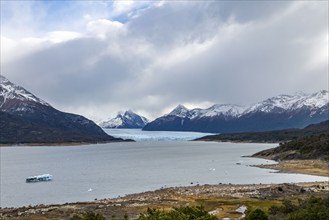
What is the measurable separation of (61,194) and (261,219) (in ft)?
163

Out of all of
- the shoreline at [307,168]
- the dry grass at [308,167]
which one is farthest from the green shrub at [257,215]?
the dry grass at [308,167]

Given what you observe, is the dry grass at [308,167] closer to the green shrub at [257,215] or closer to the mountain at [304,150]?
the mountain at [304,150]

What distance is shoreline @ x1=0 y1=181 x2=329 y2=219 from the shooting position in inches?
2066

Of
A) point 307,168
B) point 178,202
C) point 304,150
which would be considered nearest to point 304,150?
point 304,150

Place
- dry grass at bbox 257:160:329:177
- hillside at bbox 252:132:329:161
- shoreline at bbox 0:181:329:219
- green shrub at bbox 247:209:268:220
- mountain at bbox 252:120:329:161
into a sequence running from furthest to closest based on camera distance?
mountain at bbox 252:120:329:161 < hillside at bbox 252:132:329:161 < dry grass at bbox 257:160:329:177 < shoreline at bbox 0:181:329:219 < green shrub at bbox 247:209:268:220

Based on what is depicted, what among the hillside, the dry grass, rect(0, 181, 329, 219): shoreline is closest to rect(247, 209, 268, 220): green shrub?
rect(0, 181, 329, 219): shoreline

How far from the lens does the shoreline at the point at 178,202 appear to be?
52469 mm

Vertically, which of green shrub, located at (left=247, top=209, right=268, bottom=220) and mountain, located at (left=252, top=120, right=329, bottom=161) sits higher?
mountain, located at (left=252, top=120, right=329, bottom=161)

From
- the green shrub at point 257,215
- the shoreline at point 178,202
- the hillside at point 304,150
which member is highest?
the hillside at point 304,150

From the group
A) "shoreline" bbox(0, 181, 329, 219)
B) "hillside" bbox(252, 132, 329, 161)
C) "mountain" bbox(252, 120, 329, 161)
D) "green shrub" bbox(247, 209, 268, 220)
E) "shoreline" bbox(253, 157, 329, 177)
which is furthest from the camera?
"mountain" bbox(252, 120, 329, 161)

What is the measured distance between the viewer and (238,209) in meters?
52.0

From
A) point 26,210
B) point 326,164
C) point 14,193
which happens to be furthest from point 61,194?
point 326,164

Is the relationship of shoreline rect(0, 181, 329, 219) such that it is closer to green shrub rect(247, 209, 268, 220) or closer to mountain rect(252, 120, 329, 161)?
green shrub rect(247, 209, 268, 220)

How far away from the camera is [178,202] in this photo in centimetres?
5991
